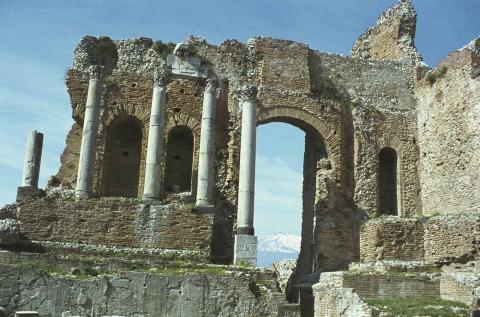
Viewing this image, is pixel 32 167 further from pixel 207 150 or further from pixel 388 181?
pixel 388 181

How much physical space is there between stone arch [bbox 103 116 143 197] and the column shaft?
4.15 metres

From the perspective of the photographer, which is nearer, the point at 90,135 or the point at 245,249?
the point at 245,249

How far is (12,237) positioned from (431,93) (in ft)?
47.8

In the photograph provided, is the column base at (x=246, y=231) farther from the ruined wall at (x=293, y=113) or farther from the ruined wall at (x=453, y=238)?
→ the ruined wall at (x=453, y=238)

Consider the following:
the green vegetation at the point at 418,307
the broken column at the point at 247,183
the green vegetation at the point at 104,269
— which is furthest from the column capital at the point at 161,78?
the green vegetation at the point at 418,307

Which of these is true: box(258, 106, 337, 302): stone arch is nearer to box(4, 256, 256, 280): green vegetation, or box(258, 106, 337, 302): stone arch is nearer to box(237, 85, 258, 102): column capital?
box(237, 85, 258, 102): column capital

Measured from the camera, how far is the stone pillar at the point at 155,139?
58.7ft

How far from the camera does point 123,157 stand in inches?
828

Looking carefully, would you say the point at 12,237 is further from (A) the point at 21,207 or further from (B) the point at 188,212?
(B) the point at 188,212

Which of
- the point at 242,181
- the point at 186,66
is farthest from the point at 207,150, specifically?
the point at 186,66

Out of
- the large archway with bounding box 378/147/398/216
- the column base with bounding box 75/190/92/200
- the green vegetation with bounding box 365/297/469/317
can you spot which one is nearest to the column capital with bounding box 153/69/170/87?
the column base with bounding box 75/190/92/200

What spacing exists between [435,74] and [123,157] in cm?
1131

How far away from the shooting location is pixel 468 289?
47.7 feet

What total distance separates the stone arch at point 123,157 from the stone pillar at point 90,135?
196cm
